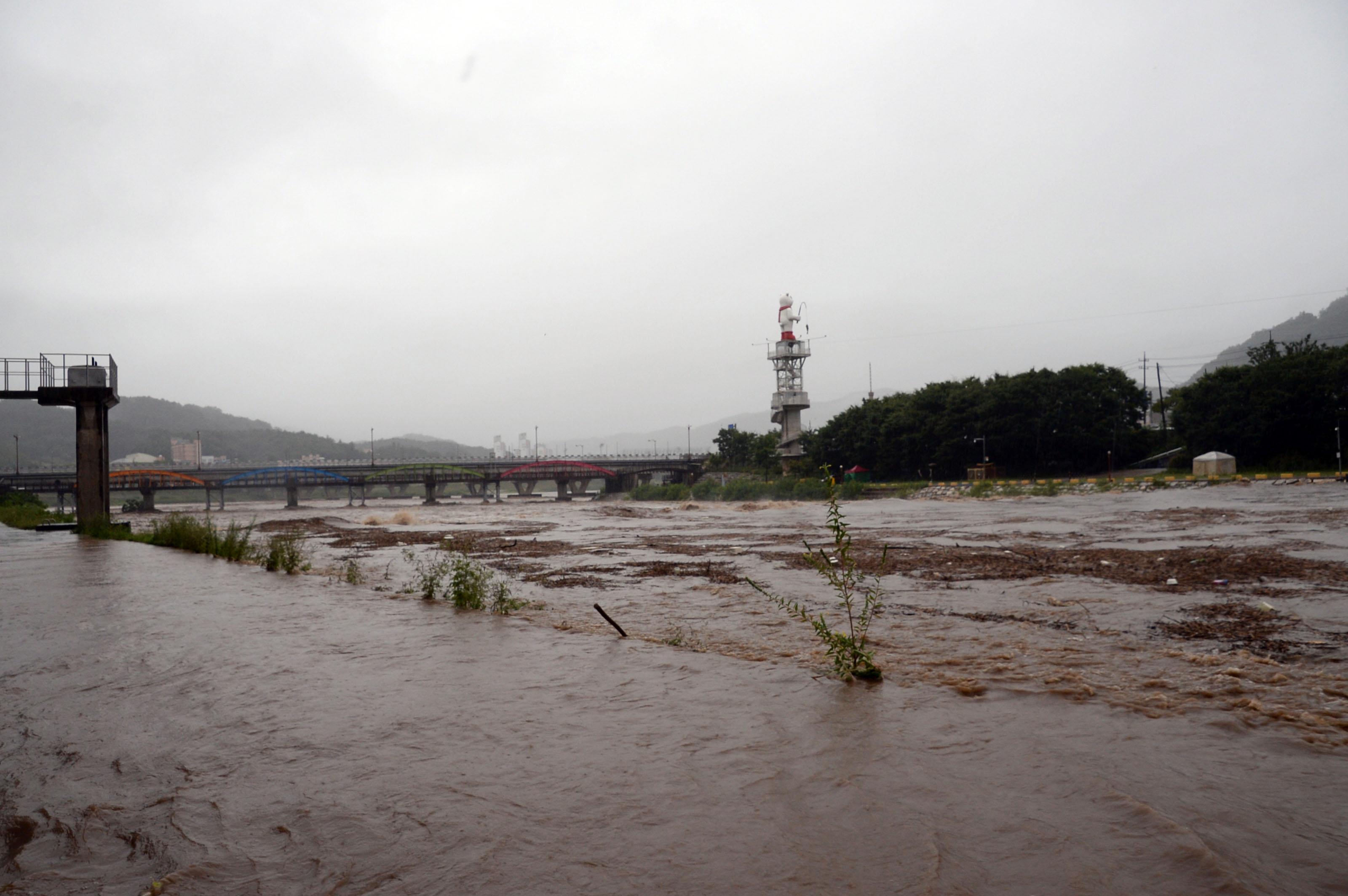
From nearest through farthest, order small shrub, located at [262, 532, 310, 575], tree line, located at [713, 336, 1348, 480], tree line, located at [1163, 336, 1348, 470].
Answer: small shrub, located at [262, 532, 310, 575] → tree line, located at [1163, 336, 1348, 470] → tree line, located at [713, 336, 1348, 480]

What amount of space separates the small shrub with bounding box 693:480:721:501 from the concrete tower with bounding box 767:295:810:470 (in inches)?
517

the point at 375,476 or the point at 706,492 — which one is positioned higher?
the point at 375,476

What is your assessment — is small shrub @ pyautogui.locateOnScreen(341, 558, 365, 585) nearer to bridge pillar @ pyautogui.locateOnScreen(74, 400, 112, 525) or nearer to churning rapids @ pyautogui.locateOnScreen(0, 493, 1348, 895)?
churning rapids @ pyautogui.locateOnScreen(0, 493, 1348, 895)

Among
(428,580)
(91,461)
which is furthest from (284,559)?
(91,461)

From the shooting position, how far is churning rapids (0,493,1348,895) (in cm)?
398

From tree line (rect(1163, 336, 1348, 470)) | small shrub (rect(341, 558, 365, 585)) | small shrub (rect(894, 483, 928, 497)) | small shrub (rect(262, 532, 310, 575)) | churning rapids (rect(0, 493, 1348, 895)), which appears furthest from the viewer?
small shrub (rect(894, 483, 928, 497))

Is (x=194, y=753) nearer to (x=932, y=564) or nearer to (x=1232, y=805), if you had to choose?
(x=1232, y=805)

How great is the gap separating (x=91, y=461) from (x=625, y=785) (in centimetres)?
3557

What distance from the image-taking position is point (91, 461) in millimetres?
31797

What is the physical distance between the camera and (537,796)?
16.4 feet

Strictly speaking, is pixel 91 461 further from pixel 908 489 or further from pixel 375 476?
pixel 375 476

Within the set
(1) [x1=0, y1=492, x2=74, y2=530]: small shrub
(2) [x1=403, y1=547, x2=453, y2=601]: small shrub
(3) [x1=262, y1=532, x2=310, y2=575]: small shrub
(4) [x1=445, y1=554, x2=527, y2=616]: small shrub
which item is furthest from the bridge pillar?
(4) [x1=445, y1=554, x2=527, y2=616]: small shrub

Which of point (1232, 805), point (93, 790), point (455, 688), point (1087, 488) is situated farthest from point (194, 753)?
point (1087, 488)

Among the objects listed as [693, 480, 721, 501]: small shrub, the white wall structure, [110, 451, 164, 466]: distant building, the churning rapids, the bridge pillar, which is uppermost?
[110, 451, 164, 466]: distant building
